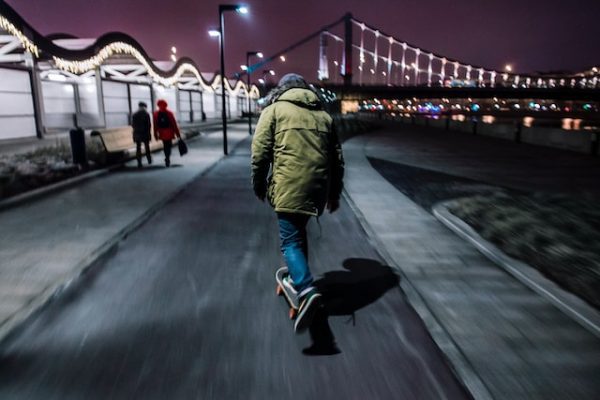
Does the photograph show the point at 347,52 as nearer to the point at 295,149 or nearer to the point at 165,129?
the point at 165,129

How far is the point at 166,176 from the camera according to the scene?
12750mm

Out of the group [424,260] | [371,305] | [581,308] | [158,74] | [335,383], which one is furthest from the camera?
[158,74]

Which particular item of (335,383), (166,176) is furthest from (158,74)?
(335,383)

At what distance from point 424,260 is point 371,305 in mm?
1530

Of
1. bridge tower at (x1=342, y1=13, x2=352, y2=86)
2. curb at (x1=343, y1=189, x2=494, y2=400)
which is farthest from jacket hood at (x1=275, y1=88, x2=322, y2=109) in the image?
bridge tower at (x1=342, y1=13, x2=352, y2=86)

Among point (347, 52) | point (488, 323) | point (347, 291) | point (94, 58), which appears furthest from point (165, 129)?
point (347, 52)

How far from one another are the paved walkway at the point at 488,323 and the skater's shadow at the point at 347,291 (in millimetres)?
243

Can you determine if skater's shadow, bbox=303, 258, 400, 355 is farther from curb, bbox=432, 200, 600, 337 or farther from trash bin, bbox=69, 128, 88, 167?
trash bin, bbox=69, 128, 88, 167

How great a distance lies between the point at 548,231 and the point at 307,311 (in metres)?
4.11

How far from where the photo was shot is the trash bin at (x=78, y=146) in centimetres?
1280

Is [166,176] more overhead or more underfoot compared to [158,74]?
more underfoot

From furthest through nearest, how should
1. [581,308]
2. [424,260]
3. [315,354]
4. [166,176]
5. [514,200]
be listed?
[166,176]
[514,200]
[424,260]
[581,308]
[315,354]

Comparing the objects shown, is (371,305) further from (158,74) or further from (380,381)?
(158,74)

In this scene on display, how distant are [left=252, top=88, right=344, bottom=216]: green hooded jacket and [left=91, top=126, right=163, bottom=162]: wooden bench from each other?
11447 millimetres
